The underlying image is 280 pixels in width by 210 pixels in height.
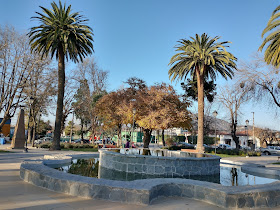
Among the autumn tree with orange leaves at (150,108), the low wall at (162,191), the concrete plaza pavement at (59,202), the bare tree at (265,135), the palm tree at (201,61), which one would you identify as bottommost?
the concrete plaza pavement at (59,202)

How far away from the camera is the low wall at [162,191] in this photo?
6055mm

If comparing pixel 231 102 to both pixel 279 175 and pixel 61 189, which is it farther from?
pixel 61 189

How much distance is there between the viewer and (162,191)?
6848 mm

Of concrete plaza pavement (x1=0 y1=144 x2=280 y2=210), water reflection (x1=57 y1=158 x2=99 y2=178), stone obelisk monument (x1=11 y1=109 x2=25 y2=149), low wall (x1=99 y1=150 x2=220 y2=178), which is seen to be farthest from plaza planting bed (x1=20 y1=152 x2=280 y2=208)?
stone obelisk monument (x1=11 y1=109 x2=25 y2=149)

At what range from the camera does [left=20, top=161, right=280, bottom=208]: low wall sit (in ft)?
19.9

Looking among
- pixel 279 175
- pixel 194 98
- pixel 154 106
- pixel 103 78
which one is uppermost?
pixel 103 78

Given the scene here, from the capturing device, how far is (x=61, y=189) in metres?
6.83

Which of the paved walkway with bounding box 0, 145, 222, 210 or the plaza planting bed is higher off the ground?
the plaza planting bed

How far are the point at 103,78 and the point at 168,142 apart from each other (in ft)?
59.5

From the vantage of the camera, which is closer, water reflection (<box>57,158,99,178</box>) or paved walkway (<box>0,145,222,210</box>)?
paved walkway (<box>0,145,222,210</box>)

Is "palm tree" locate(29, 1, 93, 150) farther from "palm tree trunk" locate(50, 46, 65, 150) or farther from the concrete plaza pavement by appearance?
the concrete plaza pavement

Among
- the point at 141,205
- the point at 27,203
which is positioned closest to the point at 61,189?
the point at 27,203

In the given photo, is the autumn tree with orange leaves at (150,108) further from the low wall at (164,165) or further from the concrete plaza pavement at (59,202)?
the concrete plaza pavement at (59,202)

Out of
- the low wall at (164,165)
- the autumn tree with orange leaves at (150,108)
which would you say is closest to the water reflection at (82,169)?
the low wall at (164,165)
